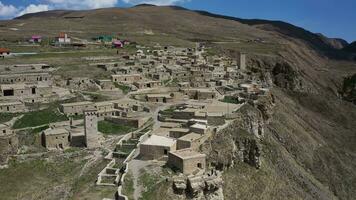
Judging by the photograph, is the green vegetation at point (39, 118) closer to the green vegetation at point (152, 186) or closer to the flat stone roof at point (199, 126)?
the flat stone roof at point (199, 126)

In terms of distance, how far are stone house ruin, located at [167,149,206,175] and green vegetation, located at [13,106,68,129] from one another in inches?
623

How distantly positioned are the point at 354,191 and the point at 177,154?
29.4 metres

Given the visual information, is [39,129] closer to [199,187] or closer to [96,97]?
[96,97]

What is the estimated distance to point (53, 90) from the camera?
53156 mm

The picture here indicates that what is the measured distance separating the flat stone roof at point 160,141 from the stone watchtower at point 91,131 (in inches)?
217

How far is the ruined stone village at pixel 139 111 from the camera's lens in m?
31.8

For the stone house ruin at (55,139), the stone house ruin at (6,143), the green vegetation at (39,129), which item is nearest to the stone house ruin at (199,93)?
the green vegetation at (39,129)

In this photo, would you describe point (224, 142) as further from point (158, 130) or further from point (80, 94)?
point (80, 94)

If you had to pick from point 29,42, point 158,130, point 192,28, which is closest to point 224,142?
point 158,130

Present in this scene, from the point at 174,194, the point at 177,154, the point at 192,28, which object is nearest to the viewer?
the point at 174,194

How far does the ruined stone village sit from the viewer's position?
3180cm

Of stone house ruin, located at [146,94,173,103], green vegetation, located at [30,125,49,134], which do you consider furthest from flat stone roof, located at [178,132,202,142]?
stone house ruin, located at [146,94,173,103]

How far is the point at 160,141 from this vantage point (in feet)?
114

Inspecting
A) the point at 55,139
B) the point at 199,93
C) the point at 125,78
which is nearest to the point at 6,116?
the point at 55,139
